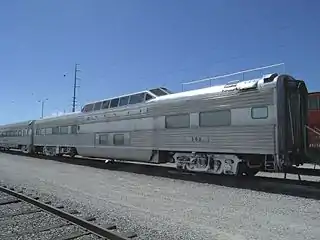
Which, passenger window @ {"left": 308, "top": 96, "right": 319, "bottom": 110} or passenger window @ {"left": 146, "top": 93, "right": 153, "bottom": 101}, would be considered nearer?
passenger window @ {"left": 146, "top": 93, "right": 153, "bottom": 101}

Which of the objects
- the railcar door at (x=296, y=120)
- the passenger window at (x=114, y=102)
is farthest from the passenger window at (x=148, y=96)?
the railcar door at (x=296, y=120)

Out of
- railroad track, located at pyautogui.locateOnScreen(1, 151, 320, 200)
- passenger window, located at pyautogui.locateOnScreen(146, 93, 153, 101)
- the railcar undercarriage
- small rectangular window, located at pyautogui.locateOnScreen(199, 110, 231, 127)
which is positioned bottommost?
railroad track, located at pyautogui.locateOnScreen(1, 151, 320, 200)

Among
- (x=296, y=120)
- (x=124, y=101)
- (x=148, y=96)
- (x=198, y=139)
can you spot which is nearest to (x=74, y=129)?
(x=124, y=101)

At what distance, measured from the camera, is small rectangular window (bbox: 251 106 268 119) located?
11.3 meters

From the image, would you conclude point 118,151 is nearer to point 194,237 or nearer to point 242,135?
point 242,135

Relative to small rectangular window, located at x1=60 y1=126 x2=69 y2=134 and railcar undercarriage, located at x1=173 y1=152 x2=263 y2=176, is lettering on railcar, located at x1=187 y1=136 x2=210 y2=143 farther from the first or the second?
small rectangular window, located at x1=60 y1=126 x2=69 y2=134

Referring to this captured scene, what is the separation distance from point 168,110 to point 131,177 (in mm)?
3155

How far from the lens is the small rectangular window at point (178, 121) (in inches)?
554

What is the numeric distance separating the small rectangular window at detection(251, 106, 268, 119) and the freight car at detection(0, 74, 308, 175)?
3 centimetres

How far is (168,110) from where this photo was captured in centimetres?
1498

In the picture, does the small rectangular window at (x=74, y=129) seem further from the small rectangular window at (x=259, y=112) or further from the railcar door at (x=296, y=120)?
the railcar door at (x=296, y=120)

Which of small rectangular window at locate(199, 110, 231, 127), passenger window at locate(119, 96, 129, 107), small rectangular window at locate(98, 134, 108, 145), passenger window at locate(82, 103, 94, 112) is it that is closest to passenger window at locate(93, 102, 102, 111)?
passenger window at locate(82, 103, 94, 112)

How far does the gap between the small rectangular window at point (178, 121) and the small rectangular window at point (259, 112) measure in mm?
2952

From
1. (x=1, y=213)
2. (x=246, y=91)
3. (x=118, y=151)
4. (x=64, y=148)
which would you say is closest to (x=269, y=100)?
(x=246, y=91)
